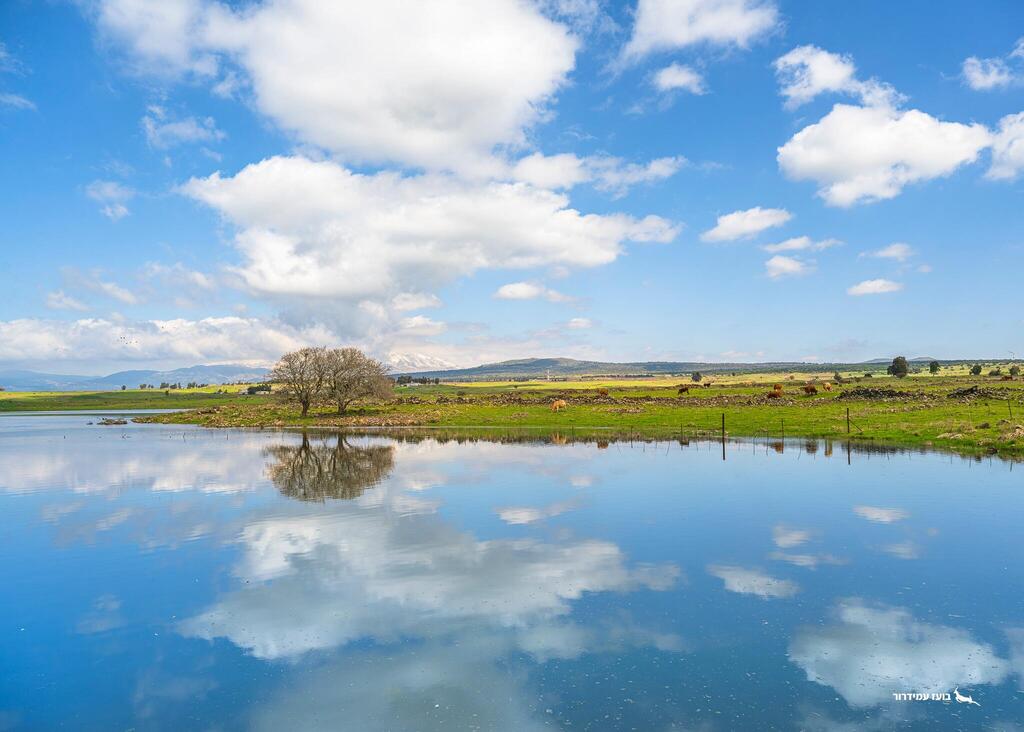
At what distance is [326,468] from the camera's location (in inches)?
1512

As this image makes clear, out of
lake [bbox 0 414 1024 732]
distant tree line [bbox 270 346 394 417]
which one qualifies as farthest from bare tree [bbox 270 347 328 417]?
lake [bbox 0 414 1024 732]

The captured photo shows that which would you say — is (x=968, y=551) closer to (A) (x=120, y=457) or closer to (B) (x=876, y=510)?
(B) (x=876, y=510)

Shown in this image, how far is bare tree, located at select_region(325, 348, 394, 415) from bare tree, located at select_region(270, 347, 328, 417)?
1.30 m

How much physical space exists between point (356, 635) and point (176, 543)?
11150 mm

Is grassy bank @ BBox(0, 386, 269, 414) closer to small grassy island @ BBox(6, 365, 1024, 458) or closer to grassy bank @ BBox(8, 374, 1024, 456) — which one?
grassy bank @ BBox(8, 374, 1024, 456)

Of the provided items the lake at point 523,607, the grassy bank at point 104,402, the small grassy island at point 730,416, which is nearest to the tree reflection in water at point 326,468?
the lake at point 523,607

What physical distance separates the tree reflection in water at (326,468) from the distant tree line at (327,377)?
32162mm

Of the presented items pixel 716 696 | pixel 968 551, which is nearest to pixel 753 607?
pixel 716 696

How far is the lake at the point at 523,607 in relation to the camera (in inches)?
397

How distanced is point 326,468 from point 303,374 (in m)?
50.2

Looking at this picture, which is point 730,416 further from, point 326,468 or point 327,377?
point 327,377

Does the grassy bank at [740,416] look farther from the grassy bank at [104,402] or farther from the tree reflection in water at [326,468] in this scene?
the grassy bank at [104,402]

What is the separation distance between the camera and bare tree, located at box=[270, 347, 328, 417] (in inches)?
3346

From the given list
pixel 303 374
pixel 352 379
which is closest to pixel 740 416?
pixel 352 379
